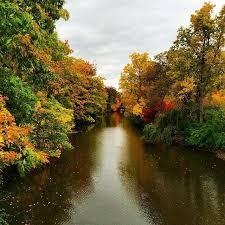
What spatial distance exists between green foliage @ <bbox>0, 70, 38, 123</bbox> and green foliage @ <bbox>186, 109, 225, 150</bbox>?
71.4ft

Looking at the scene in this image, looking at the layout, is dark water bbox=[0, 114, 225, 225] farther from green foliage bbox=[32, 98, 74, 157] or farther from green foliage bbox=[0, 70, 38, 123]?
green foliage bbox=[0, 70, 38, 123]

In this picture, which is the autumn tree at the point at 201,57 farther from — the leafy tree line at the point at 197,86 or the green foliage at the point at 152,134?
the green foliage at the point at 152,134

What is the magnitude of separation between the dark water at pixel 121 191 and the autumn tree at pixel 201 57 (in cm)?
871

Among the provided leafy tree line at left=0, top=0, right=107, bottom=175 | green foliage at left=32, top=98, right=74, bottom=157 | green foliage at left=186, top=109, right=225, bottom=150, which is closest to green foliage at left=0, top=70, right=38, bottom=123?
leafy tree line at left=0, top=0, right=107, bottom=175

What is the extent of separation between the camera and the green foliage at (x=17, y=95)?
13906 mm

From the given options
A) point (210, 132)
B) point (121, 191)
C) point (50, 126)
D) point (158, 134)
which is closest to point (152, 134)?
point (158, 134)

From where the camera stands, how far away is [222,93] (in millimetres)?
39188

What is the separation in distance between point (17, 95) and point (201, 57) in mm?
28414

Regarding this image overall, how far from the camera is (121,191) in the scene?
869 inches

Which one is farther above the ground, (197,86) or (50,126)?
(197,86)

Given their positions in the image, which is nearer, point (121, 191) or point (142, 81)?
point (121, 191)

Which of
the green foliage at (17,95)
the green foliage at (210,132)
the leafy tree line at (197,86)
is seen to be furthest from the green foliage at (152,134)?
the green foliage at (17,95)

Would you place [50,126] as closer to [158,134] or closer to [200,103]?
[158,134]

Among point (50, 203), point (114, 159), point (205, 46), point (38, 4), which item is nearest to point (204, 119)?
point (205, 46)
